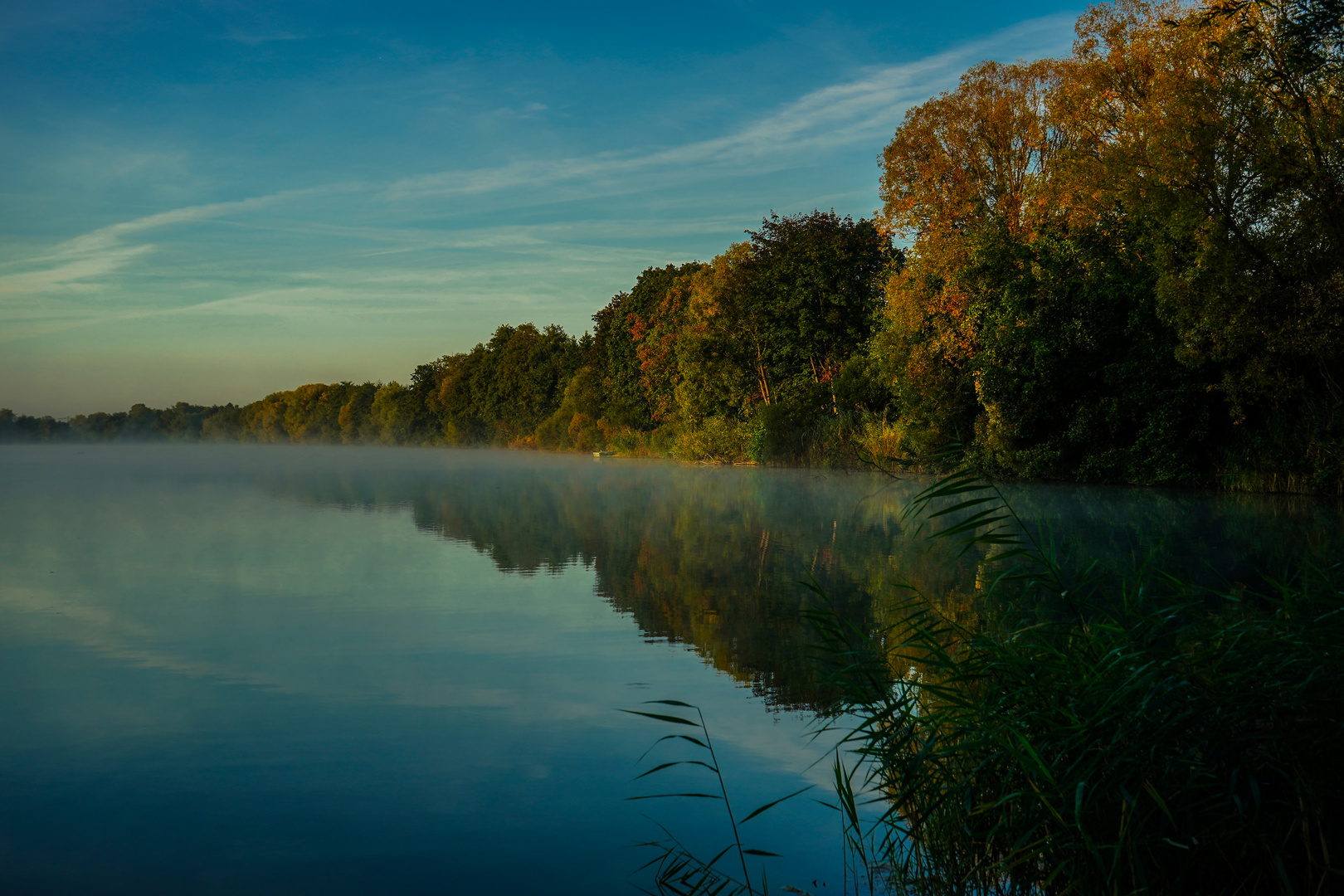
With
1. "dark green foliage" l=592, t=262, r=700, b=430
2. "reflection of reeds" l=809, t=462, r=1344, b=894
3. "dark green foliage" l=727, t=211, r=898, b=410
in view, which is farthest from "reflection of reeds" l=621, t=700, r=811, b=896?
"dark green foliage" l=592, t=262, r=700, b=430

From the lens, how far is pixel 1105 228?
21.8 meters

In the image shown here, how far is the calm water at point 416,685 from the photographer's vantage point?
3.66m

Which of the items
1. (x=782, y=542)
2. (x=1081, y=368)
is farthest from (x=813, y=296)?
(x=782, y=542)

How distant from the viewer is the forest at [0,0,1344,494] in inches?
655

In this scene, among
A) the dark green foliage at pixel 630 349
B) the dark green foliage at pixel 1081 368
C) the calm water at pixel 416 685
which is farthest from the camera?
the dark green foliage at pixel 630 349

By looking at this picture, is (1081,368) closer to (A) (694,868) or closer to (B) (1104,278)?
(B) (1104,278)

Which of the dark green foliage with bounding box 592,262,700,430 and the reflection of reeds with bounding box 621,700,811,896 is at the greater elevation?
the dark green foliage with bounding box 592,262,700,430

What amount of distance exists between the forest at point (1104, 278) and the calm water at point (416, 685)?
7.58ft

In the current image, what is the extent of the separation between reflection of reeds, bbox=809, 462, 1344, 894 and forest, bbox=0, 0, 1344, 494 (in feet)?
4.46

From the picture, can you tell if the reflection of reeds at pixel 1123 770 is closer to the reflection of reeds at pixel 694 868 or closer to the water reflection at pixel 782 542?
the reflection of reeds at pixel 694 868

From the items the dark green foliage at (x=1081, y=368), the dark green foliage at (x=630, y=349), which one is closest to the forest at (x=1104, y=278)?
the dark green foliage at (x=1081, y=368)

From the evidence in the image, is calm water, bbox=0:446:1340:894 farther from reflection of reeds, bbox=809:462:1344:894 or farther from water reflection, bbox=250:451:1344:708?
reflection of reeds, bbox=809:462:1344:894

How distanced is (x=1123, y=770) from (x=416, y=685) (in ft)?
14.5

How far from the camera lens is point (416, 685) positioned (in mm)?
6035
